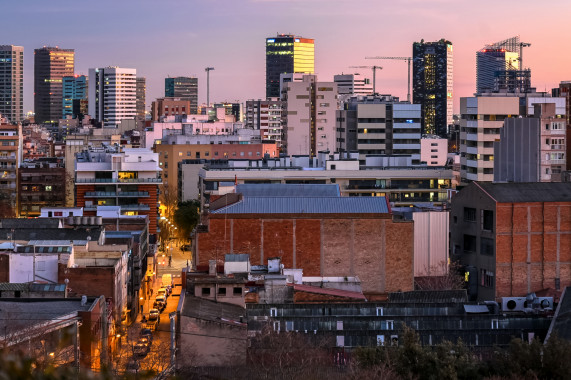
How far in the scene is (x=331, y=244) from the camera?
47.5 metres

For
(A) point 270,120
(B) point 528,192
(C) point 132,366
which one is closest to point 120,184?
(B) point 528,192

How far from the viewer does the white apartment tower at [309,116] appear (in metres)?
126

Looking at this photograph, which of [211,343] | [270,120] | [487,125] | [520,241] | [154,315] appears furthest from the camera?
[270,120]

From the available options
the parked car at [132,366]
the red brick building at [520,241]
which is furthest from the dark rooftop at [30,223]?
the parked car at [132,366]

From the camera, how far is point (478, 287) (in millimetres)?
49312

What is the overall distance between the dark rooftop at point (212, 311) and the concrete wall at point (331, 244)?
1185 centimetres

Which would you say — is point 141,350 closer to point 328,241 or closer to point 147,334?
point 147,334

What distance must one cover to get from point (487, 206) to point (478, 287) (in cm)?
347

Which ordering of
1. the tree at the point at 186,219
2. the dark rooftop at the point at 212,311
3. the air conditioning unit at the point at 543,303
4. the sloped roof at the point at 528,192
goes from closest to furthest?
the dark rooftop at the point at 212,311 < the air conditioning unit at the point at 543,303 < the sloped roof at the point at 528,192 < the tree at the point at 186,219

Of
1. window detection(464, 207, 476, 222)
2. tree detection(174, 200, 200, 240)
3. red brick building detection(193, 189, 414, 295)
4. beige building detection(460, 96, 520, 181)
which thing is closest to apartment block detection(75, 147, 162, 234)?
tree detection(174, 200, 200, 240)

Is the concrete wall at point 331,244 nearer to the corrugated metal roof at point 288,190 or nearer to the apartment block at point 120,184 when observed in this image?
the corrugated metal roof at point 288,190

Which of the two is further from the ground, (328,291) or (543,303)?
(328,291)

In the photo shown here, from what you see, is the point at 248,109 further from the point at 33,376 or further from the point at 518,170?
the point at 33,376

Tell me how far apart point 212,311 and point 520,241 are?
62.9ft
